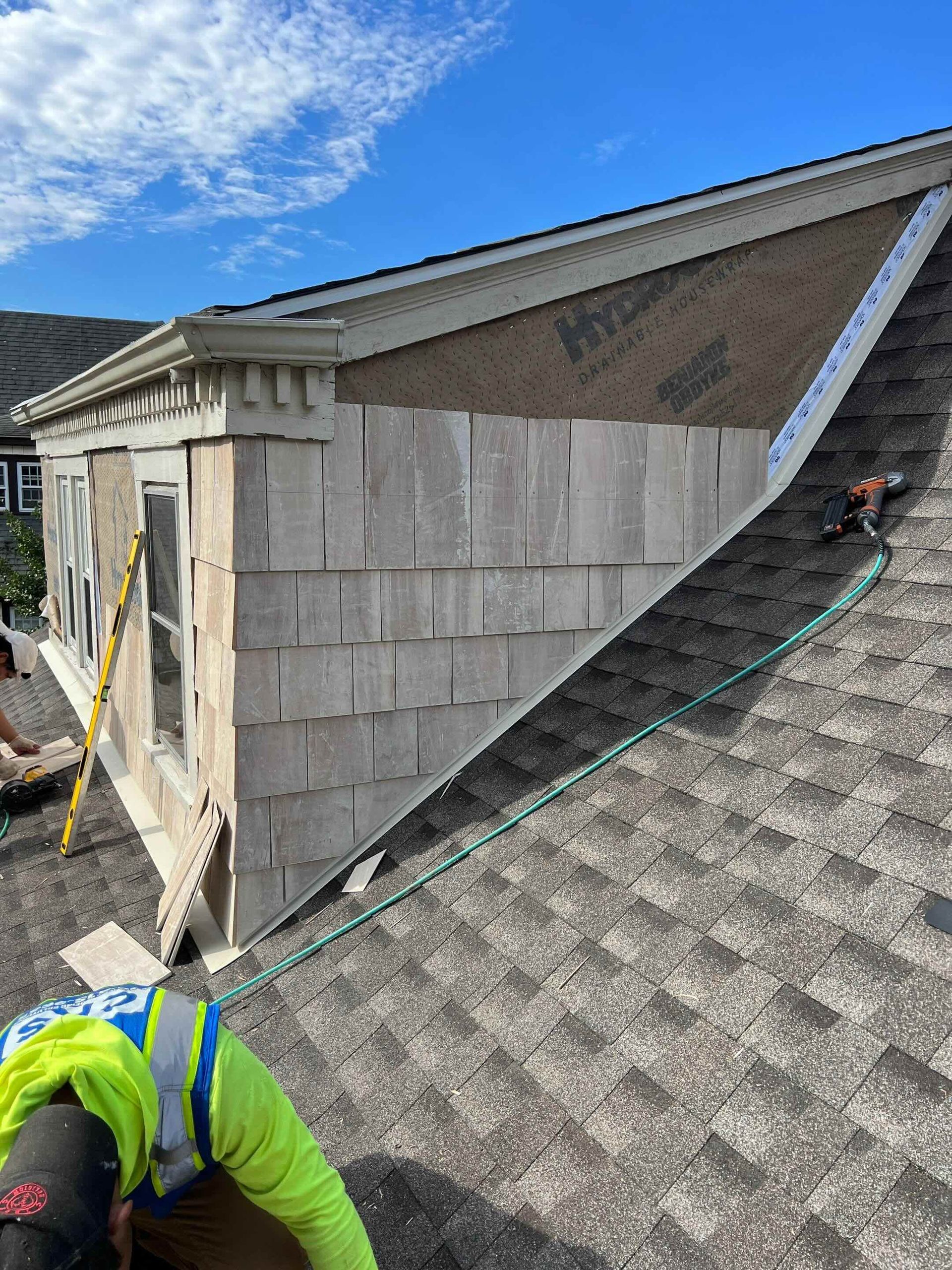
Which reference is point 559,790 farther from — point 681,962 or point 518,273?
point 518,273

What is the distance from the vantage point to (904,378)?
5.01 metres

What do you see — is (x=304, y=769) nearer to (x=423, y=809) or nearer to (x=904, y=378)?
(x=423, y=809)

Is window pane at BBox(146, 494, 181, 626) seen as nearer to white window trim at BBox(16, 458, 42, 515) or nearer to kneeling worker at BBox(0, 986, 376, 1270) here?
kneeling worker at BBox(0, 986, 376, 1270)

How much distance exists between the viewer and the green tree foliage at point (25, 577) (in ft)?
65.2

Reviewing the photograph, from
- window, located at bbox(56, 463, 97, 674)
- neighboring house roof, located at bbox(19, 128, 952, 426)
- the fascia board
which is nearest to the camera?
neighboring house roof, located at bbox(19, 128, 952, 426)

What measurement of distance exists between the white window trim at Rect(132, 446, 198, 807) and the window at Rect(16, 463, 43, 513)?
19992 mm

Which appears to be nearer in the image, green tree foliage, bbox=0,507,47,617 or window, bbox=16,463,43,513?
green tree foliage, bbox=0,507,47,617

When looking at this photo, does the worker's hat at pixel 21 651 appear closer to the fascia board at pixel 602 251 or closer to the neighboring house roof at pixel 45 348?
the fascia board at pixel 602 251

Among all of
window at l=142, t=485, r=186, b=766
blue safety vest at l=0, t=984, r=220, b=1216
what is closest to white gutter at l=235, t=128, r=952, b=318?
window at l=142, t=485, r=186, b=766

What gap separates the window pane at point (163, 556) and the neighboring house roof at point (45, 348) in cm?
1936

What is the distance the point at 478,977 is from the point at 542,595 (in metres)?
2.04

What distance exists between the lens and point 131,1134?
1.47 m

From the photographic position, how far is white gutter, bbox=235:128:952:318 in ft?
11.7

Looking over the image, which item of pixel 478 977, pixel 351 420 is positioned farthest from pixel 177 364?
pixel 478 977
